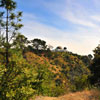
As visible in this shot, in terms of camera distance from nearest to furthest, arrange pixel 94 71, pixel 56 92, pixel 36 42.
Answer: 1. pixel 94 71
2. pixel 56 92
3. pixel 36 42

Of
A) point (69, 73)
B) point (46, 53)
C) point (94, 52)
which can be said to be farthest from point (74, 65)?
point (94, 52)

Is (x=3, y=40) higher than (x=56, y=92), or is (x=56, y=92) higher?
(x=3, y=40)

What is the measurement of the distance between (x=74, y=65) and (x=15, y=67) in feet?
240

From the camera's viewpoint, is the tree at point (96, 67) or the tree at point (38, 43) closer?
the tree at point (96, 67)

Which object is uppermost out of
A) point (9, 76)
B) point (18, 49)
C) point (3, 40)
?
point (3, 40)

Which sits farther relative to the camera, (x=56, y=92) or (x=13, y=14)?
(x=56, y=92)

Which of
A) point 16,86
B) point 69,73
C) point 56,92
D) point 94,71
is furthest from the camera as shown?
point 69,73

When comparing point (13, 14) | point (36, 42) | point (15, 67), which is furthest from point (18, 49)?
point (36, 42)

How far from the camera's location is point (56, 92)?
29672 mm

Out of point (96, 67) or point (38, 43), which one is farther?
point (38, 43)

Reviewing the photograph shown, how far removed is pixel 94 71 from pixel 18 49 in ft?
35.5

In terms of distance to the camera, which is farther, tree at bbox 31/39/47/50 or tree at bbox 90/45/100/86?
tree at bbox 31/39/47/50

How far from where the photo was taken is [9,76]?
22.6ft

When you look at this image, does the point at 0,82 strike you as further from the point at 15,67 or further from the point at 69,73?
the point at 69,73
